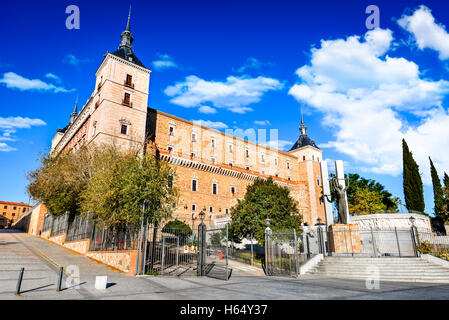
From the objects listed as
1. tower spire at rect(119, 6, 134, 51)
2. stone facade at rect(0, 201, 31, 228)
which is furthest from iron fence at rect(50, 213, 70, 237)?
stone facade at rect(0, 201, 31, 228)

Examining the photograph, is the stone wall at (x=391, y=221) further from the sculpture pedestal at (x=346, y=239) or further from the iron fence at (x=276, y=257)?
the iron fence at (x=276, y=257)

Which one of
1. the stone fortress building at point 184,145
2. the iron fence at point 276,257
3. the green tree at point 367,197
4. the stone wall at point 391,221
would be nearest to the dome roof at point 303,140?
the stone fortress building at point 184,145

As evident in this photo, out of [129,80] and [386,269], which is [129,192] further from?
[129,80]

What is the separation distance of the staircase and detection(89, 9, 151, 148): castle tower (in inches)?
901

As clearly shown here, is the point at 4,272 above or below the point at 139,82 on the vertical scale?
below

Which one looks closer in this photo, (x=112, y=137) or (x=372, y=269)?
(x=372, y=269)

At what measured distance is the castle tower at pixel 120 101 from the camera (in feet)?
100

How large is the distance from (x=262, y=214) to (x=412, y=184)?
2556 centimetres
